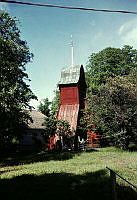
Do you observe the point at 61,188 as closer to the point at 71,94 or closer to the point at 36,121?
the point at 71,94

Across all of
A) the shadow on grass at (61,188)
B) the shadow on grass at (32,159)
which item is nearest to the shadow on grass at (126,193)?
the shadow on grass at (61,188)

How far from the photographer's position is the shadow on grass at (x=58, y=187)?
25.1ft

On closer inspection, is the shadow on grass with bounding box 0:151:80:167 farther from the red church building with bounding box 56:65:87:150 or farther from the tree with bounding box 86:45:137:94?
the tree with bounding box 86:45:137:94

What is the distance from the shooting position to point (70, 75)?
33.8 m

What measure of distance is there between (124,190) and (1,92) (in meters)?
13.4

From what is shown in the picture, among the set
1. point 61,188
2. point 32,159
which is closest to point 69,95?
point 32,159

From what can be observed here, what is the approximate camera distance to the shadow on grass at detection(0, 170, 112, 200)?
25.1 ft

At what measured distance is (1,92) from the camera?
1770 cm

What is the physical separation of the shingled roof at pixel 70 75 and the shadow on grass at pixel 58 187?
2333cm

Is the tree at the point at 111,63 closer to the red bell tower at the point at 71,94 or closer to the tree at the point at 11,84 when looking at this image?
the red bell tower at the point at 71,94

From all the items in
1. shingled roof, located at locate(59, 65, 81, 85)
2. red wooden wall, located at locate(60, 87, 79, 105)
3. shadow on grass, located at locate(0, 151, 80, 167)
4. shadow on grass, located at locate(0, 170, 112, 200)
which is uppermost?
shingled roof, located at locate(59, 65, 81, 85)

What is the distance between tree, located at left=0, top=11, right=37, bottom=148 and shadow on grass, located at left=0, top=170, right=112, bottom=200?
8.04m

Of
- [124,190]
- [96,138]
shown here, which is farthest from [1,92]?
[96,138]

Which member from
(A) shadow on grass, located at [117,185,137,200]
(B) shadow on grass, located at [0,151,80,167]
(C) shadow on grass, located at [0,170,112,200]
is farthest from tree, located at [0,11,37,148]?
(A) shadow on grass, located at [117,185,137,200]
